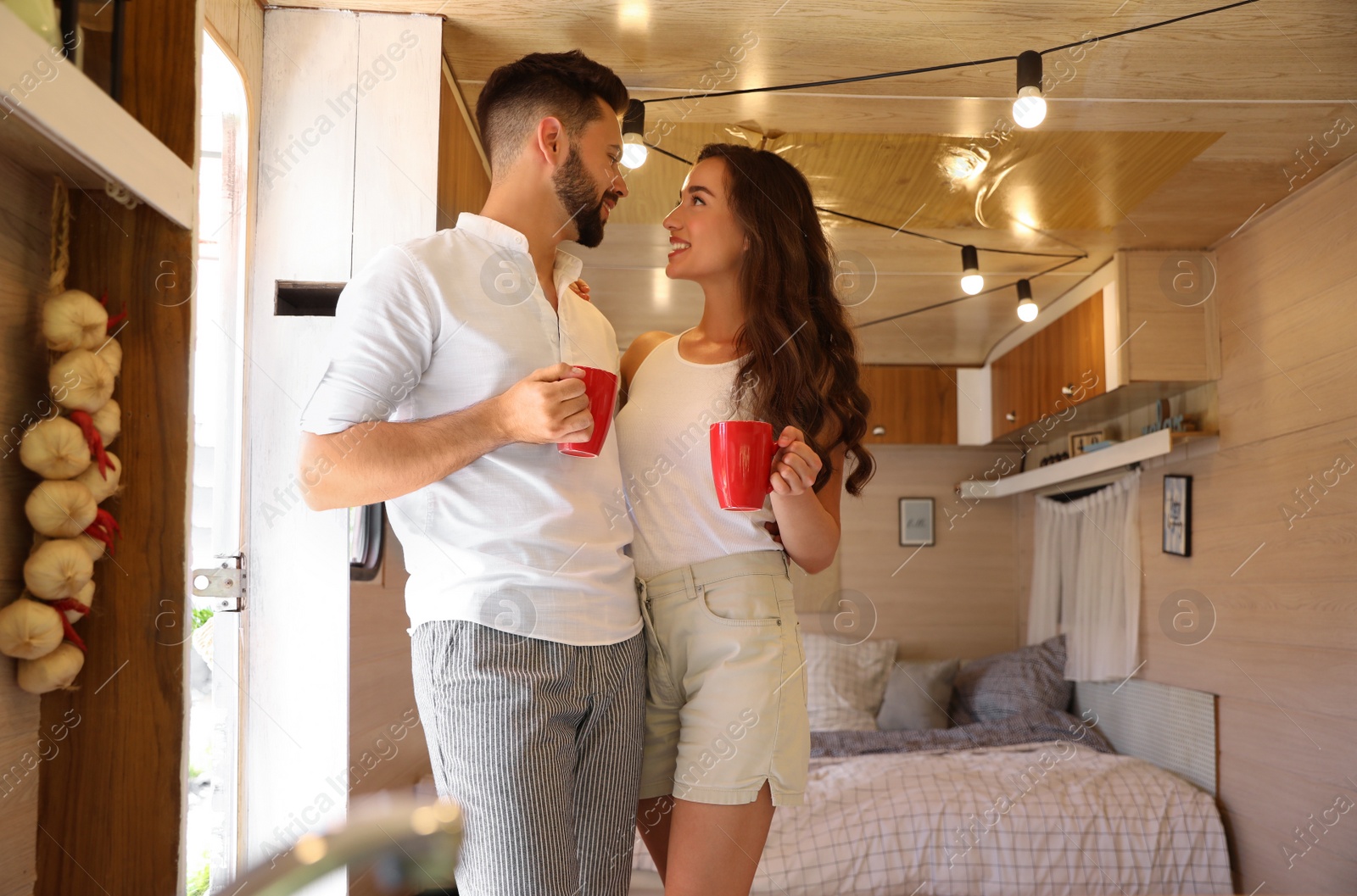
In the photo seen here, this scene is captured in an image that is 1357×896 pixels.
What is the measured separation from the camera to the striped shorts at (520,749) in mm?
988

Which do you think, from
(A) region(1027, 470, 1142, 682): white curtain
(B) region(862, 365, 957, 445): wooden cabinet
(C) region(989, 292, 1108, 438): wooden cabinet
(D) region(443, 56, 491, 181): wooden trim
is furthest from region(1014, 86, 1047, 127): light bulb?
(B) region(862, 365, 957, 445): wooden cabinet

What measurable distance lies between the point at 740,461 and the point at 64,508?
0.66 metres

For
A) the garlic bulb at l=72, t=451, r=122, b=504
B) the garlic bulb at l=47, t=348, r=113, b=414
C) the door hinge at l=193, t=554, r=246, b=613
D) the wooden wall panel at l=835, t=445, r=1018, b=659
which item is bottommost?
the wooden wall panel at l=835, t=445, r=1018, b=659

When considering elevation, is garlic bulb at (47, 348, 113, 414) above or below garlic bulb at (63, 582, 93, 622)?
above

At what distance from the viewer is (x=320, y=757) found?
1.72 metres

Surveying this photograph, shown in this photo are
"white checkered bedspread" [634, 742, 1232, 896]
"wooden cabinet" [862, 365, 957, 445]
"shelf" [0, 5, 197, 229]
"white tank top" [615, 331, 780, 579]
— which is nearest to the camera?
"shelf" [0, 5, 197, 229]

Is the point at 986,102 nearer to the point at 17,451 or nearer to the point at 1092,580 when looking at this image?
the point at 17,451

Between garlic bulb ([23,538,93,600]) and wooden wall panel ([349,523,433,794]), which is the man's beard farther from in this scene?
wooden wall panel ([349,523,433,794])

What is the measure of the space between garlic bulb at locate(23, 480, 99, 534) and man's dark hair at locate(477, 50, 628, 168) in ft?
2.14

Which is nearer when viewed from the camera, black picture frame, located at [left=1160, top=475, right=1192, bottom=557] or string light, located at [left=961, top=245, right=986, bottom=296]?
string light, located at [left=961, top=245, right=986, bottom=296]

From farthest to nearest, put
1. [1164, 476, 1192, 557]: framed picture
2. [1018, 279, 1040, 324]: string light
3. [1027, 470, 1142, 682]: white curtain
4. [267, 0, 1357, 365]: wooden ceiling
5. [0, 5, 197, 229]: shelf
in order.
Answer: [1027, 470, 1142, 682]: white curtain
[1164, 476, 1192, 557]: framed picture
[1018, 279, 1040, 324]: string light
[267, 0, 1357, 365]: wooden ceiling
[0, 5, 197, 229]: shelf

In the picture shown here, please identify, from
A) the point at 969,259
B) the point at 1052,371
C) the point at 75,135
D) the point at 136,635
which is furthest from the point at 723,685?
the point at 1052,371

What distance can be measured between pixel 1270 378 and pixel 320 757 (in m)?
2.73

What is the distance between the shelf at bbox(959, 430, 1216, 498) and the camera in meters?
3.21
